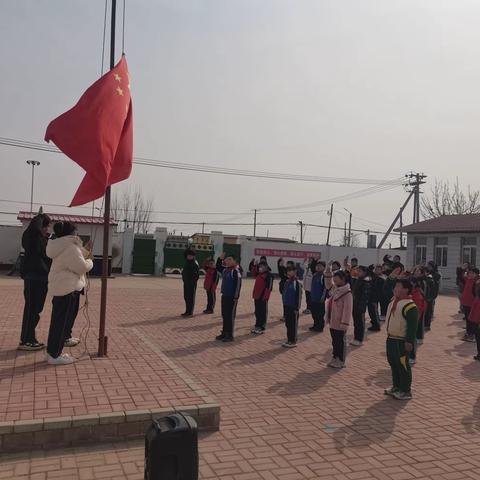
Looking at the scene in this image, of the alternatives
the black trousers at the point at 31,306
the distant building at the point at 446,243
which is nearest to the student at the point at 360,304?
the black trousers at the point at 31,306

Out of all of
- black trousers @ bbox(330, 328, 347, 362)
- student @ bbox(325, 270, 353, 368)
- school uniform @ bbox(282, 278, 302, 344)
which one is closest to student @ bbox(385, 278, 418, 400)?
student @ bbox(325, 270, 353, 368)

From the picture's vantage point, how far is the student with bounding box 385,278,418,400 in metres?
6.11

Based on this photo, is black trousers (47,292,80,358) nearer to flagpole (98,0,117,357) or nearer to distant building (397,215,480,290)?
flagpole (98,0,117,357)

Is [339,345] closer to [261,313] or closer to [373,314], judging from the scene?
[261,313]

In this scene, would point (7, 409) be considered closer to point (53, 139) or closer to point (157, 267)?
point (53, 139)

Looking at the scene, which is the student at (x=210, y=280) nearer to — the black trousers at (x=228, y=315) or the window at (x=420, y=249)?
the black trousers at (x=228, y=315)

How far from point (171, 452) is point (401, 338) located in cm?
390

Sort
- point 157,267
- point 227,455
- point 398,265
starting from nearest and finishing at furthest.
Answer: point 227,455
point 398,265
point 157,267

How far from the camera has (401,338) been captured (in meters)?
6.20

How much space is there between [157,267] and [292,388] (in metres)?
23.8

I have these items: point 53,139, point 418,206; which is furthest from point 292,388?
point 418,206

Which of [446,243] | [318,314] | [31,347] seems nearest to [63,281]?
[31,347]

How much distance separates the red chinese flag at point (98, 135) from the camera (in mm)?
6148

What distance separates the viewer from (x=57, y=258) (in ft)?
20.4
